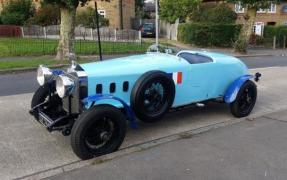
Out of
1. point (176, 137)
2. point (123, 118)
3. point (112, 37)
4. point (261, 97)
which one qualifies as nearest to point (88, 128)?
point (123, 118)

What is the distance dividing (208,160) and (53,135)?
Result: 2.25 m

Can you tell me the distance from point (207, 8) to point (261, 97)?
96.5 feet

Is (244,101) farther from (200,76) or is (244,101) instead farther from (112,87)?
(112,87)

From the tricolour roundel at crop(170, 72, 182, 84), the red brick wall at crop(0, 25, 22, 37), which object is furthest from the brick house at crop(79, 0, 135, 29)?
the tricolour roundel at crop(170, 72, 182, 84)

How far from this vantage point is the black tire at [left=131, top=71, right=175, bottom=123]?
220 inches

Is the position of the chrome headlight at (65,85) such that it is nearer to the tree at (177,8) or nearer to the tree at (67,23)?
the tree at (67,23)

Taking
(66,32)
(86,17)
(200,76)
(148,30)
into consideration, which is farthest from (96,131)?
(148,30)

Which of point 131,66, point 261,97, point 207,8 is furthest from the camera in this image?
point 207,8

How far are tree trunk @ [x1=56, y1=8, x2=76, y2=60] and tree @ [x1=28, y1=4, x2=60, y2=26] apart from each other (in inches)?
842

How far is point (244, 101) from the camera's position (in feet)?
23.8

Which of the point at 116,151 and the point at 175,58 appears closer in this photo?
the point at 116,151

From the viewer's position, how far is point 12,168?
4793 mm

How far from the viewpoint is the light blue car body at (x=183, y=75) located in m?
5.46

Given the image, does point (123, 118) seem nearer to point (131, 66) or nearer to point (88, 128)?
point (88, 128)
